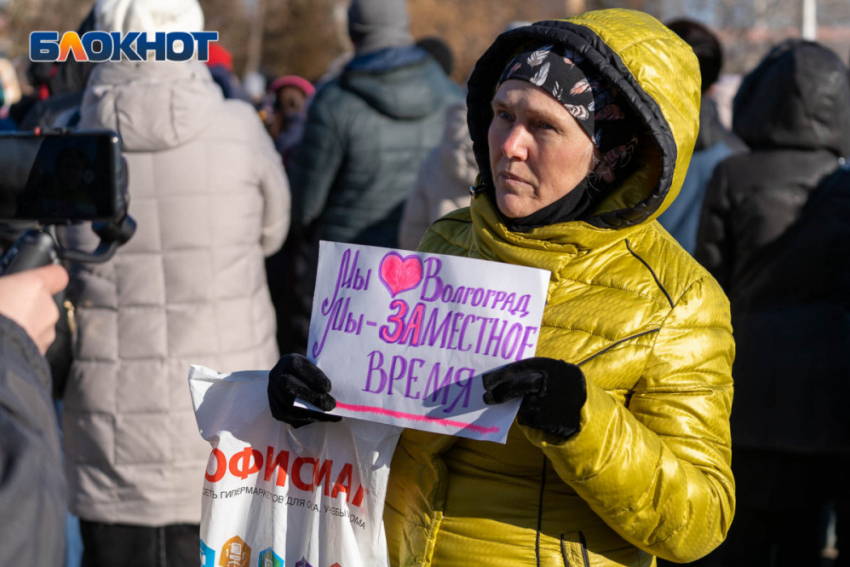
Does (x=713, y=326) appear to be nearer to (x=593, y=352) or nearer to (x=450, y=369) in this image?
(x=593, y=352)

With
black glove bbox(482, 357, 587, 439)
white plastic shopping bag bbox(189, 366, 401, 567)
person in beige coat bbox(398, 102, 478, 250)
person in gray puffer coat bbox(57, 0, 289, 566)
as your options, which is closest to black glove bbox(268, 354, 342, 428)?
white plastic shopping bag bbox(189, 366, 401, 567)

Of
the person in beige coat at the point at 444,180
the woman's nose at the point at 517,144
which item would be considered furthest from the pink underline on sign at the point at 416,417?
the person in beige coat at the point at 444,180

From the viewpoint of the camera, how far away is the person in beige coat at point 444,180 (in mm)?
4051

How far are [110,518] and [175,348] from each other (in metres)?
0.67

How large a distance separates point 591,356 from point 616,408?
146 mm

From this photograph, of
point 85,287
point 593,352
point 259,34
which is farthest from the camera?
point 259,34

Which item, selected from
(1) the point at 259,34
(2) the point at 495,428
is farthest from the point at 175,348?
(1) the point at 259,34

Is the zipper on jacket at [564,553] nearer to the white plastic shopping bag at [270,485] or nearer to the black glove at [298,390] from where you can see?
the white plastic shopping bag at [270,485]

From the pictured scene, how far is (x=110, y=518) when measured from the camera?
11.0ft

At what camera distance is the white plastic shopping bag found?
6.33ft

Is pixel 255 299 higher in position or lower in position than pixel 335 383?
lower

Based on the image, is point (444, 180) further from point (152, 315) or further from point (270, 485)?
point (270, 485)

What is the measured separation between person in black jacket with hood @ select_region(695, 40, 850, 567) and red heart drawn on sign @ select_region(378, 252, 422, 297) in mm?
2319

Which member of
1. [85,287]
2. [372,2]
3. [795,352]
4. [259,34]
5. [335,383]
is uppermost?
[372,2]
